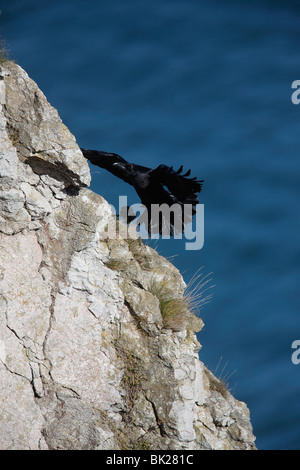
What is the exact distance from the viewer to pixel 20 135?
326 inches

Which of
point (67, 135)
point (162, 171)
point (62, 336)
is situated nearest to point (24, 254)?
point (62, 336)

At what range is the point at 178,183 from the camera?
33.2 ft

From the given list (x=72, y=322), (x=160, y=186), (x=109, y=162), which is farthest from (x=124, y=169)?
(x=72, y=322)

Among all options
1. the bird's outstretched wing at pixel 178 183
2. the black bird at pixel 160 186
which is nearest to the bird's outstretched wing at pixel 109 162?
the black bird at pixel 160 186

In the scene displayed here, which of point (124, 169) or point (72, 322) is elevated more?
point (124, 169)

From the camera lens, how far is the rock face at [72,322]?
25.4 ft

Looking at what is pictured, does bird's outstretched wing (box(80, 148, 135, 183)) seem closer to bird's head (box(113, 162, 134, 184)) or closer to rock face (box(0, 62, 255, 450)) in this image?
bird's head (box(113, 162, 134, 184))

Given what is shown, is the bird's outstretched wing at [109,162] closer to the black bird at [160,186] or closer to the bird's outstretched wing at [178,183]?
the black bird at [160,186]

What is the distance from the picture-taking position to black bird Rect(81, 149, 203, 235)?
33.2 feet

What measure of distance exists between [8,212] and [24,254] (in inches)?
20.7

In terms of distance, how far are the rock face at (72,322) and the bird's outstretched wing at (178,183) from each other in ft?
4.83

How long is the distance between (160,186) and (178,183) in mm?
313

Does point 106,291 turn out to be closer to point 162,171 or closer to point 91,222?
point 91,222

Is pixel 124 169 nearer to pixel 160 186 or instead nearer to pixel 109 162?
pixel 109 162
